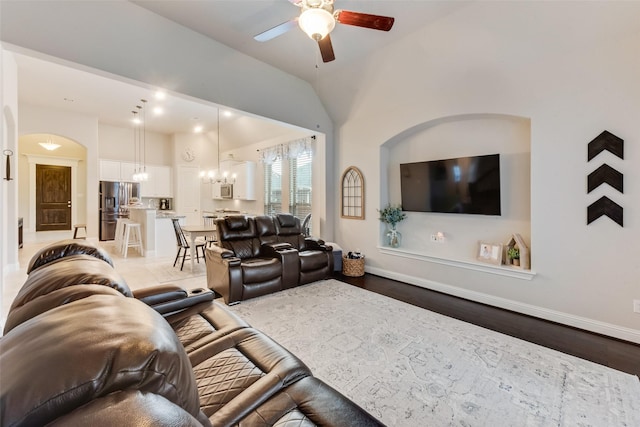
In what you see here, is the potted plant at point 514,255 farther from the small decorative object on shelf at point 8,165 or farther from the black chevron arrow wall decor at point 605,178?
the small decorative object on shelf at point 8,165

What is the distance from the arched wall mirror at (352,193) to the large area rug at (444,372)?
2301 mm

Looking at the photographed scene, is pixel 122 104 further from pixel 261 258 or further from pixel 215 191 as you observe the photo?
pixel 261 258

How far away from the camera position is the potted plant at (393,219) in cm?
473

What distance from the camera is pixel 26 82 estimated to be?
5.14 meters

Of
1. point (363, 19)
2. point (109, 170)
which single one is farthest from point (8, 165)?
point (363, 19)

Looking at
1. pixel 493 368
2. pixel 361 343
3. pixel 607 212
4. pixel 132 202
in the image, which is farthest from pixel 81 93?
pixel 607 212

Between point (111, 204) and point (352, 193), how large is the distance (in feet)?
23.1

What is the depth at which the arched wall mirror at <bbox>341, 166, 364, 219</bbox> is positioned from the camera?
5.16m

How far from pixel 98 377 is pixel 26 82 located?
7310mm

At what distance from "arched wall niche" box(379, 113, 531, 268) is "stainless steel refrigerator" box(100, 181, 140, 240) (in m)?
7.36

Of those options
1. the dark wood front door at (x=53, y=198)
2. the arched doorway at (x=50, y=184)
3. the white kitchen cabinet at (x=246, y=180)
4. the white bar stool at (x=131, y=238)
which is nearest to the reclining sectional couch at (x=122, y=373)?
the white bar stool at (x=131, y=238)

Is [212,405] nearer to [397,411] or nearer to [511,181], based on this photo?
[397,411]

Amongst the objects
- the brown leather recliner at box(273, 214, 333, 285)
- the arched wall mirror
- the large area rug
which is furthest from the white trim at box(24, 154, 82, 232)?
the large area rug

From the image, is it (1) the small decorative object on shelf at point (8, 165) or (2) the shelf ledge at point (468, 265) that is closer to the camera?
(2) the shelf ledge at point (468, 265)
